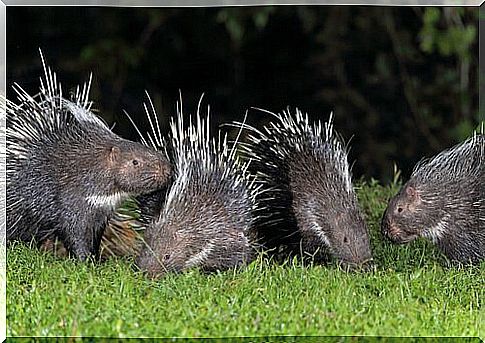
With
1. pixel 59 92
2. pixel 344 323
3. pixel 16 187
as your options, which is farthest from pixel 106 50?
pixel 344 323

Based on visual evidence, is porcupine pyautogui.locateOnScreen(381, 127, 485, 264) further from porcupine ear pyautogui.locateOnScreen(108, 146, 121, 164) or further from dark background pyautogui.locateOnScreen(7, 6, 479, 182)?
porcupine ear pyautogui.locateOnScreen(108, 146, 121, 164)

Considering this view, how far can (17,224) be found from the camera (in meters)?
2.44

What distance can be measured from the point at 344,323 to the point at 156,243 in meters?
0.54

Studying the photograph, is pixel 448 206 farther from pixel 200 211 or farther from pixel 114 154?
pixel 114 154

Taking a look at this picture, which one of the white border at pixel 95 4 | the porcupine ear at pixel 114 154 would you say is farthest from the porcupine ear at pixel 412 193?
the porcupine ear at pixel 114 154

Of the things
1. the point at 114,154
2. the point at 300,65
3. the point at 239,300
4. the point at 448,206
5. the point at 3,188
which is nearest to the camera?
the point at 239,300

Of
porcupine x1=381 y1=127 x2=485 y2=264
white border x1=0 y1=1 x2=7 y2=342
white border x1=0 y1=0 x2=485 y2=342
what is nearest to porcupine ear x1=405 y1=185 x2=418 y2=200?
porcupine x1=381 y1=127 x2=485 y2=264

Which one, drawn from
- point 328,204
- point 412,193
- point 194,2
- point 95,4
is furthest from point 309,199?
point 95,4

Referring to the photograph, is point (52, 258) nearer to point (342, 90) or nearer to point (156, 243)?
point (156, 243)

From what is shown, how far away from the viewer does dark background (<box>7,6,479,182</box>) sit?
2945 millimetres

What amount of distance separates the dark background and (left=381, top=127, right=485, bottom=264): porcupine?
0.43 meters

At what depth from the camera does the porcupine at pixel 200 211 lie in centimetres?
240

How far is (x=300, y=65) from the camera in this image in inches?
155

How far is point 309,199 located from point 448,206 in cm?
38
